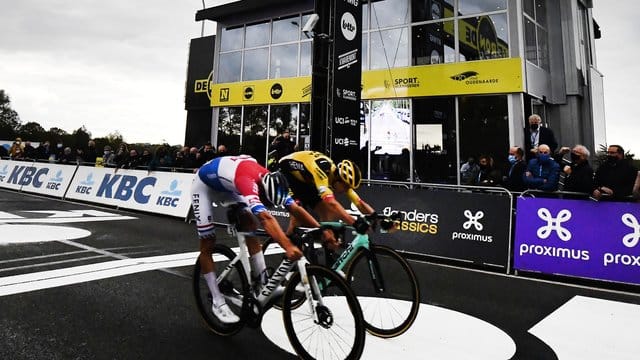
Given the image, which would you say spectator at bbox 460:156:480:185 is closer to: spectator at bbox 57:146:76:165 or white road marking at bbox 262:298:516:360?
white road marking at bbox 262:298:516:360

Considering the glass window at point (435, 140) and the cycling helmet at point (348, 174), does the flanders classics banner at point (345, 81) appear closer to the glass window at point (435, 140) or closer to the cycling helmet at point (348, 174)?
the glass window at point (435, 140)

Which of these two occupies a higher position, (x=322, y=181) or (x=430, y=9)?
(x=430, y=9)

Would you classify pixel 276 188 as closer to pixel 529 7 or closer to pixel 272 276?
pixel 272 276

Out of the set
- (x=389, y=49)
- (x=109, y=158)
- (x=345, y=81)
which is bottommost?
(x=109, y=158)

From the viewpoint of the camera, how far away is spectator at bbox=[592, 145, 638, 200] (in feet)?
19.1

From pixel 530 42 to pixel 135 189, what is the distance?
1359 cm

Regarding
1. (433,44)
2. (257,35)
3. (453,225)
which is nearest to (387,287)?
(453,225)

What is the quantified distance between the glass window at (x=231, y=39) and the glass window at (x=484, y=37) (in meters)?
10.6

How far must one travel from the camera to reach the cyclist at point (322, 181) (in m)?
3.79

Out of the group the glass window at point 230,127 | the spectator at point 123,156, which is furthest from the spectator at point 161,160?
the glass window at point 230,127

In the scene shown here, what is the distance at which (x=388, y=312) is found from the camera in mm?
3660

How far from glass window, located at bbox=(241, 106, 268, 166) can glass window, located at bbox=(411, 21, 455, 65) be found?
700 centimetres

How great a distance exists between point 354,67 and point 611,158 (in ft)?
19.4

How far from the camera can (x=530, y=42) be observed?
12.8 meters
